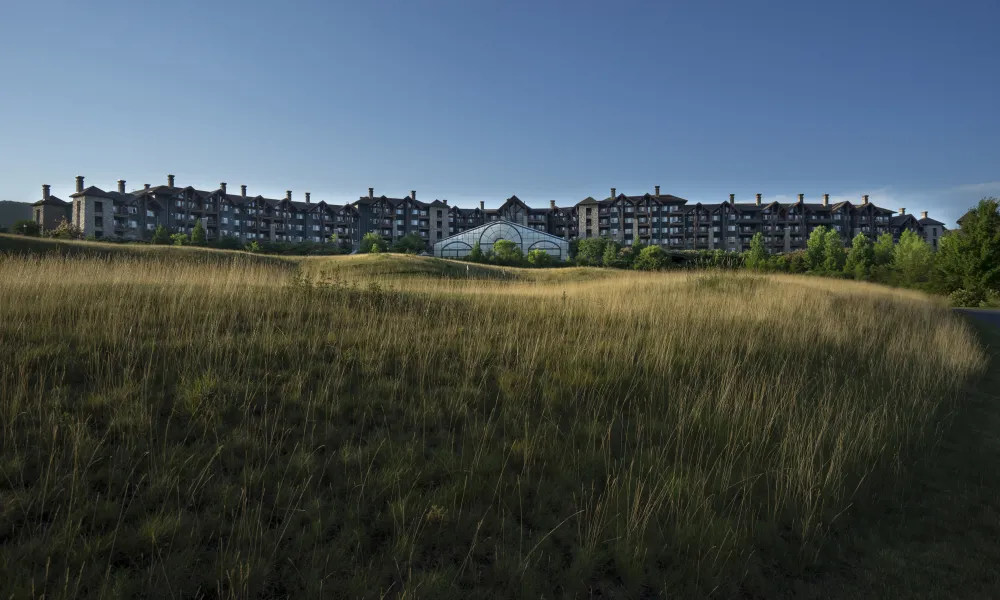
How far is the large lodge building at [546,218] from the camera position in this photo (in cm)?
10019

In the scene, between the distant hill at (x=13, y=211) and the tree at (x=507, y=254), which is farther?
the distant hill at (x=13, y=211)

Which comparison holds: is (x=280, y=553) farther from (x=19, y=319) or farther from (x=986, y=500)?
(x=986, y=500)

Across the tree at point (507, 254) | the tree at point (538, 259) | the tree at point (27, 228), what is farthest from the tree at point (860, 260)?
the tree at point (27, 228)

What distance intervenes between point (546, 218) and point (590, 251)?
4200 centimetres

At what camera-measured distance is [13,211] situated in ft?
354

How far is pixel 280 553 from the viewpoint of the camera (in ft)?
12.6

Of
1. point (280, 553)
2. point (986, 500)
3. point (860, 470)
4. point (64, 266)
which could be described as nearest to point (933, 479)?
point (986, 500)

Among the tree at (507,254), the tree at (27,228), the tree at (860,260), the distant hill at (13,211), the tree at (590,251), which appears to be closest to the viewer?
the tree at (27,228)

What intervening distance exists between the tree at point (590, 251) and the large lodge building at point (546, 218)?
86.5ft

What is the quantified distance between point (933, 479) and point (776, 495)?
8.98 feet

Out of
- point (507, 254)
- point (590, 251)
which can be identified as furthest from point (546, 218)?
point (507, 254)

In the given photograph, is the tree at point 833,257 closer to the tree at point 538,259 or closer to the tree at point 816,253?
the tree at point 816,253

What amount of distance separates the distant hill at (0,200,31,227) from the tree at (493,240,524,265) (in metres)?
101

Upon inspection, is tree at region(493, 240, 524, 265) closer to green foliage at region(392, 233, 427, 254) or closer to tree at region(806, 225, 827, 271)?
green foliage at region(392, 233, 427, 254)
